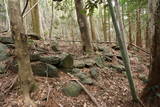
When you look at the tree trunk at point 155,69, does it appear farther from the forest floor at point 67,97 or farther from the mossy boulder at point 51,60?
the mossy boulder at point 51,60

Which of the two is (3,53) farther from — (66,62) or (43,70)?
(66,62)

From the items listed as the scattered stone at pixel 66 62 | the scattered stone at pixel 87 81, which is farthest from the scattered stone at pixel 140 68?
the scattered stone at pixel 66 62

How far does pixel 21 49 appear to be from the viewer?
10.1 ft

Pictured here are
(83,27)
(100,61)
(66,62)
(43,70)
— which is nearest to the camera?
(43,70)

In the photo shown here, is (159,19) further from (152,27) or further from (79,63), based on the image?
(79,63)

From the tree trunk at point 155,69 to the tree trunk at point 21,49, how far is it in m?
2.84

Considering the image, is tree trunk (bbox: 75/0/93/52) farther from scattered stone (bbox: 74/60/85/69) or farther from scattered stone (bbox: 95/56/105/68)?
scattered stone (bbox: 74/60/85/69)

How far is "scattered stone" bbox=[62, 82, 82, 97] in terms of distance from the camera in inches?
147

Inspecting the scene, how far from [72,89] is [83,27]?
294 cm

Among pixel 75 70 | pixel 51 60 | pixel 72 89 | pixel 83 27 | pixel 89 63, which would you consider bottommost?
pixel 72 89

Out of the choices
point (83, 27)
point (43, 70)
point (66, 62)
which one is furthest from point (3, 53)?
point (83, 27)

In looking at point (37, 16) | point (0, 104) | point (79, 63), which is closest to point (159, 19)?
point (79, 63)

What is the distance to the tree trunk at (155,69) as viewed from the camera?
321 cm

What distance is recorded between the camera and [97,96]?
393cm
